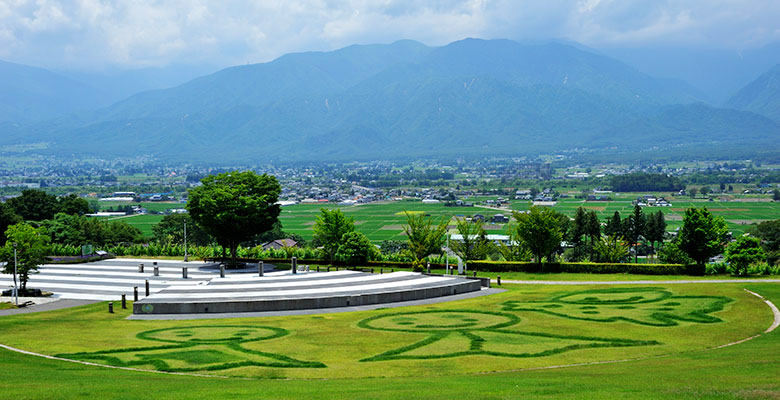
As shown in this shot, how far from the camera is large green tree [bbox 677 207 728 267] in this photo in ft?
189

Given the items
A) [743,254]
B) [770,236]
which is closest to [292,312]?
[743,254]

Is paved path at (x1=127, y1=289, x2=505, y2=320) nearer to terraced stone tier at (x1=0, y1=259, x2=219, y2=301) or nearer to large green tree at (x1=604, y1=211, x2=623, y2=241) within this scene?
terraced stone tier at (x1=0, y1=259, x2=219, y2=301)

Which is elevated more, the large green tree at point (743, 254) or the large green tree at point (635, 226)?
the large green tree at point (635, 226)

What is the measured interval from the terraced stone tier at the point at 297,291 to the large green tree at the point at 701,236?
2009 centimetres

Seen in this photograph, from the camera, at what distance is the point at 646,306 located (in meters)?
40.2

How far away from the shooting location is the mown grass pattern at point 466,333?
28234 mm

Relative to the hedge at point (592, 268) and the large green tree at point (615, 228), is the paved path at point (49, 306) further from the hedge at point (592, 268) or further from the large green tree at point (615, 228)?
the large green tree at point (615, 228)

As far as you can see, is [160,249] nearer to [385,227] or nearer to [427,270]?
[427,270]

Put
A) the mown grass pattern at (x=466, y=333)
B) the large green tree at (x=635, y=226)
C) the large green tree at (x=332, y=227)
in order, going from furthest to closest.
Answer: the large green tree at (x=635, y=226) → the large green tree at (x=332, y=227) → the mown grass pattern at (x=466, y=333)

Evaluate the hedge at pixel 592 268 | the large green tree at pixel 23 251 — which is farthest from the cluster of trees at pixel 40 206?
the hedge at pixel 592 268

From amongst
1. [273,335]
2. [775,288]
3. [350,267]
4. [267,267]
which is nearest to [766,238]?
[775,288]

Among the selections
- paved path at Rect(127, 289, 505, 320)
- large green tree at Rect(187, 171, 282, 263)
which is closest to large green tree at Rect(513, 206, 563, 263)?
paved path at Rect(127, 289, 505, 320)

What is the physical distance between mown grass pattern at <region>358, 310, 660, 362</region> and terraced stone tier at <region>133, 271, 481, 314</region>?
Answer: 18.4 ft

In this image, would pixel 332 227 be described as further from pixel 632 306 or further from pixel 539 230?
pixel 632 306
